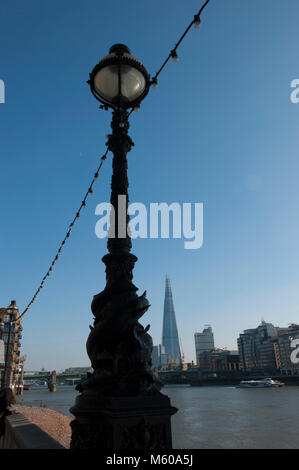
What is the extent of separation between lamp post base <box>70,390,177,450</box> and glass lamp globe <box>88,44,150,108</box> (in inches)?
162

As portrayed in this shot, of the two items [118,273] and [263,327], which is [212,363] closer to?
[263,327]

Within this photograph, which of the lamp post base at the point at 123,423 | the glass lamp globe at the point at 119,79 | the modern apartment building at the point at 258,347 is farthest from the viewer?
the modern apartment building at the point at 258,347

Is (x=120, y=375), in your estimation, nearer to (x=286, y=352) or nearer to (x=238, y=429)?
(x=238, y=429)

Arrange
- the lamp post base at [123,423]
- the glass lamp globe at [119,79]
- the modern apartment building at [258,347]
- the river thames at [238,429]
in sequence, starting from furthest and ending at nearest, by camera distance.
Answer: the modern apartment building at [258,347]
the river thames at [238,429]
the glass lamp globe at [119,79]
the lamp post base at [123,423]

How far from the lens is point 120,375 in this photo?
3.38 meters

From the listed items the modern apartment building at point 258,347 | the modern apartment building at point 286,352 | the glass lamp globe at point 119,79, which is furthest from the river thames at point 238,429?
the modern apartment building at point 258,347

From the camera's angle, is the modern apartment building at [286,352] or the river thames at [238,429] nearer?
the river thames at [238,429]

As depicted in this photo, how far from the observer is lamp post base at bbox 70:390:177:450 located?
302cm

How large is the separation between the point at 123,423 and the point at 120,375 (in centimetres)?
47

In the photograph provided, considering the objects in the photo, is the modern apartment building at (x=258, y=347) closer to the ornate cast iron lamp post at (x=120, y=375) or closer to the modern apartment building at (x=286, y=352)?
the modern apartment building at (x=286, y=352)

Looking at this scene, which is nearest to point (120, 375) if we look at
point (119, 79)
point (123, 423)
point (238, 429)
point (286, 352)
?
point (123, 423)

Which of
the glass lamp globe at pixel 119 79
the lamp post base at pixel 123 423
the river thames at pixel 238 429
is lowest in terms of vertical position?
the river thames at pixel 238 429

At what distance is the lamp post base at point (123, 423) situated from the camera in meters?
3.02

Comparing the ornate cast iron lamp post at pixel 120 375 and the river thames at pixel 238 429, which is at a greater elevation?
the ornate cast iron lamp post at pixel 120 375
